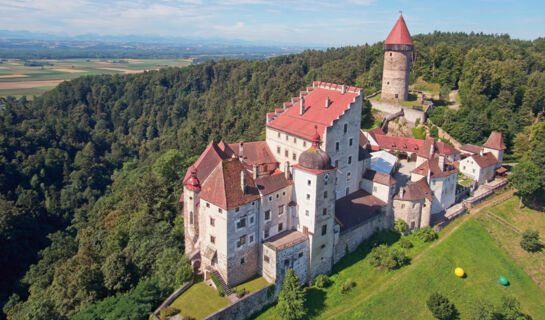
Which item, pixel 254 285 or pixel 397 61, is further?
pixel 397 61

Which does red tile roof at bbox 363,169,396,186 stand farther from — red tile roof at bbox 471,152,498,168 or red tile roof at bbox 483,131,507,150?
red tile roof at bbox 483,131,507,150

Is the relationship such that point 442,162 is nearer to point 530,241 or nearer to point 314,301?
point 530,241

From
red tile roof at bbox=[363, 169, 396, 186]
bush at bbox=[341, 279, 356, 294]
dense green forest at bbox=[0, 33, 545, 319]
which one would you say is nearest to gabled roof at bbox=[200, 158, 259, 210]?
dense green forest at bbox=[0, 33, 545, 319]

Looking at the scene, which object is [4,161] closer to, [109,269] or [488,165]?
[109,269]

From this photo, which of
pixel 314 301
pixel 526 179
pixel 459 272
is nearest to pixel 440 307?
pixel 459 272

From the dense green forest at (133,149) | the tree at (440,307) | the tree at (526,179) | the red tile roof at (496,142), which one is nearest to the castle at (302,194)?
the red tile roof at (496,142)

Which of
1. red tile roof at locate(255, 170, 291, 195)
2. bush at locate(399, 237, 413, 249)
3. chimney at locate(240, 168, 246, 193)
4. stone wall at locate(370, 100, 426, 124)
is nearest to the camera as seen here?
chimney at locate(240, 168, 246, 193)
